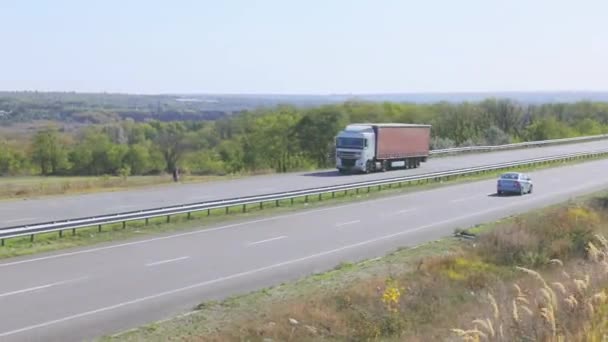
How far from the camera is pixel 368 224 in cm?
2911

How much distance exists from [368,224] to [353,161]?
21.5m

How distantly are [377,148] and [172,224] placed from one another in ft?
86.8

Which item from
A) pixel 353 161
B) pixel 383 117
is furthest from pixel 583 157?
pixel 383 117

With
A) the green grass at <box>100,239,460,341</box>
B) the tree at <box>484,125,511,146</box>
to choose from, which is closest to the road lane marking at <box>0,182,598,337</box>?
the green grass at <box>100,239,460,341</box>

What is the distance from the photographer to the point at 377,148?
170 ft

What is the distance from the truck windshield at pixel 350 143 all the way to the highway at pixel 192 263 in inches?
583

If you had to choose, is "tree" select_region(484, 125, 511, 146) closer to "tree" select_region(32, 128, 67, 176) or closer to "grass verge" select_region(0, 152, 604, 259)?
"grass verge" select_region(0, 152, 604, 259)

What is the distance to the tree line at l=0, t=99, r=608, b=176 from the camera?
89875mm

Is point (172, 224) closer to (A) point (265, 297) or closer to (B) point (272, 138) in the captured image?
(A) point (265, 297)

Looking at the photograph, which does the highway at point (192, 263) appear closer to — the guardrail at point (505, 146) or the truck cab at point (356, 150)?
the truck cab at point (356, 150)

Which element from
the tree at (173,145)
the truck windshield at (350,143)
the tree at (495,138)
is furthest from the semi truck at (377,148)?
the tree at (173,145)

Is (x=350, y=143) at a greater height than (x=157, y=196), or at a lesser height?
greater

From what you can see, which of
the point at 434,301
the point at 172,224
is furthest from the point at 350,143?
the point at 434,301

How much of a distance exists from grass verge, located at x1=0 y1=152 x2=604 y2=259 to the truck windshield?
9.05 metres
